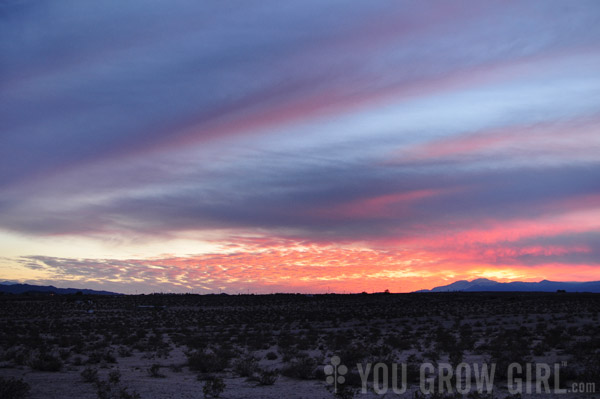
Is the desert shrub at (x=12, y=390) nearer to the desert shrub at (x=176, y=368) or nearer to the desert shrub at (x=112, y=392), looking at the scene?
the desert shrub at (x=112, y=392)

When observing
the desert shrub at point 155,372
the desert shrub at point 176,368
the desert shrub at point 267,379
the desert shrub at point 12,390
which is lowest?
the desert shrub at point 176,368

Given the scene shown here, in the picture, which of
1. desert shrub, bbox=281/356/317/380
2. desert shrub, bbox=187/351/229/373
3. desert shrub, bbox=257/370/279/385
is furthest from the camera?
desert shrub, bbox=187/351/229/373

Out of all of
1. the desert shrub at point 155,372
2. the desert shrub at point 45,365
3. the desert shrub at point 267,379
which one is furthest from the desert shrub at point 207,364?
the desert shrub at point 45,365

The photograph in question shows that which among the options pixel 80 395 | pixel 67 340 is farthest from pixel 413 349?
pixel 67 340

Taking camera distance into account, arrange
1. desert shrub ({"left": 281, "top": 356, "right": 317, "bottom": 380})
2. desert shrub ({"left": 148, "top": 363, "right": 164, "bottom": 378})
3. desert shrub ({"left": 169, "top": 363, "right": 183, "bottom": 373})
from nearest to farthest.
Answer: desert shrub ({"left": 281, "top": 356, "right": 317, "bottom": 380}) < desert shrub ({"left": 148, "top": 363, "right": 164, "bottom": 378}) < desert shrub ({"left": 169, "top": 363, "right": 183, "bottom": 373})

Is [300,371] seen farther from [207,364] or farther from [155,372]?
[155,372]

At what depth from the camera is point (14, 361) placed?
18125 mm

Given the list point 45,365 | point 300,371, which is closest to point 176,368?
point 45,365

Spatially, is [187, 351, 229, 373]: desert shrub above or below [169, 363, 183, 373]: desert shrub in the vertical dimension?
above

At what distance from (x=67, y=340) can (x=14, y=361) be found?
8.89 m

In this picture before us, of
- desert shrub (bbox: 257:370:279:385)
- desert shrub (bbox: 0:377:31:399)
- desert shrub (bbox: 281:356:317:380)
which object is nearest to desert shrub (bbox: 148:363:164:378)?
desert shrub (bbox: 257:370:279:385)

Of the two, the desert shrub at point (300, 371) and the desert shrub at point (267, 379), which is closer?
the desert shrub at point (267, 379)

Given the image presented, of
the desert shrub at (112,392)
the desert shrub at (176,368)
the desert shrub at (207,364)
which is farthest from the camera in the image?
the desert shrub at (176,368)

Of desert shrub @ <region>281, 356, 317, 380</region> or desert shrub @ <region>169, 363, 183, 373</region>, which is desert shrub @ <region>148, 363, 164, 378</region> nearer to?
desert shrub @ <region>169, 363, 183, 373</region>
